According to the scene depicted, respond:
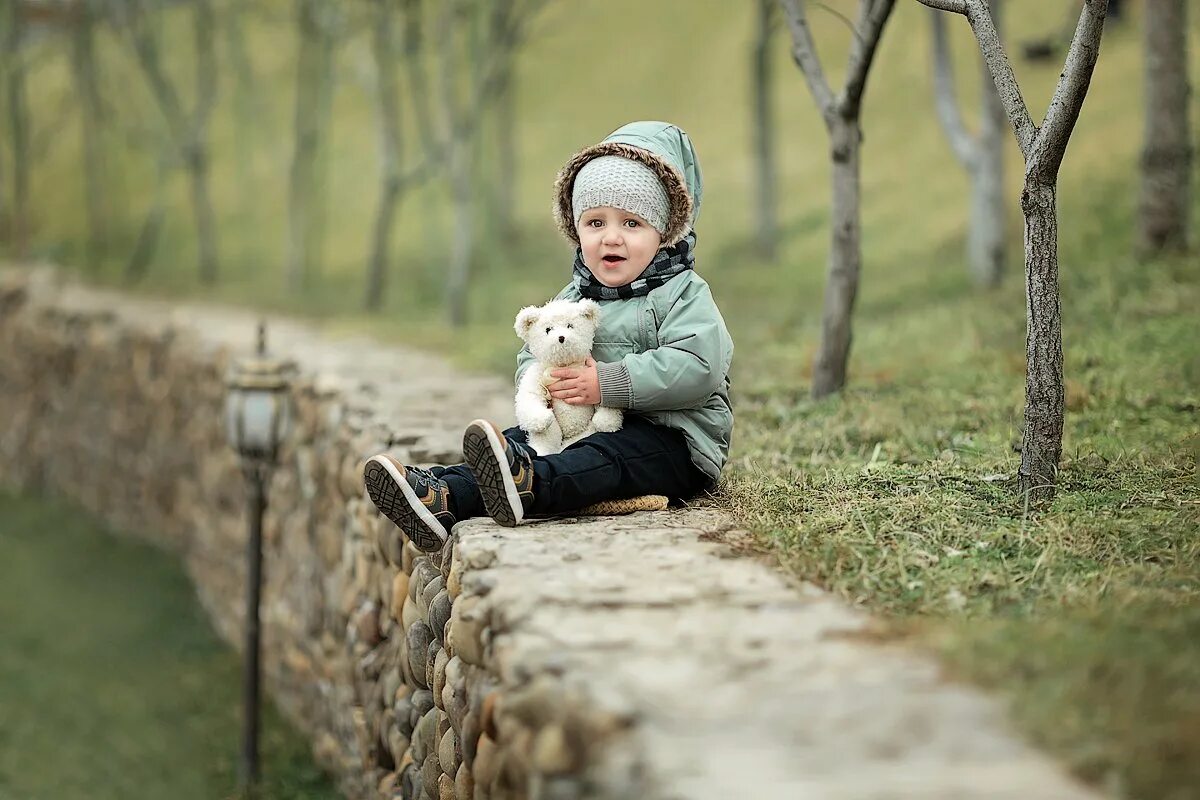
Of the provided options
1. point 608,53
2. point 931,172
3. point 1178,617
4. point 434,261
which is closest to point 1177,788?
point 1178,617

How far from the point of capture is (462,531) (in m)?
3.66

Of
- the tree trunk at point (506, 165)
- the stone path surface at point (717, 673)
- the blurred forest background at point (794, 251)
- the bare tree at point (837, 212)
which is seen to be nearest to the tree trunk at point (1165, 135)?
the blurred forest background at point (794, 251)

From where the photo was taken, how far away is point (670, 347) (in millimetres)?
3744

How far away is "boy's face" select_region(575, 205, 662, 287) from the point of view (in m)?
3.80

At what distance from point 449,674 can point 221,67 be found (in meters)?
21.5

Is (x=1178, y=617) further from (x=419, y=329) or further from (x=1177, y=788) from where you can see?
(x=419, y=329)

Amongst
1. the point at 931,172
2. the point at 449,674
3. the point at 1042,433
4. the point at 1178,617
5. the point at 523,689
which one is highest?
the point at 931,172

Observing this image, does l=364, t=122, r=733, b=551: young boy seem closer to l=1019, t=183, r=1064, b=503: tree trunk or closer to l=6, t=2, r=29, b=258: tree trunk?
l=1019, t=183, r=1064, b=503: tree trunk

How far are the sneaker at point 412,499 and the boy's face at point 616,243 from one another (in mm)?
853

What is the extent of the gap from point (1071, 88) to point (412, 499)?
241cm

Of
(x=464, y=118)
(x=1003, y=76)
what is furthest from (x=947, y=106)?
(x=1003, y=76)

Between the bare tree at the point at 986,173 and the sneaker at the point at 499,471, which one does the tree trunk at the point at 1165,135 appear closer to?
the bare tree at the point at 986,173

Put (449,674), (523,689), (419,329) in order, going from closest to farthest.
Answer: (523,689) → (449,674) → (419,329)

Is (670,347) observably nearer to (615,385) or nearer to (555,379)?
(615,385)
